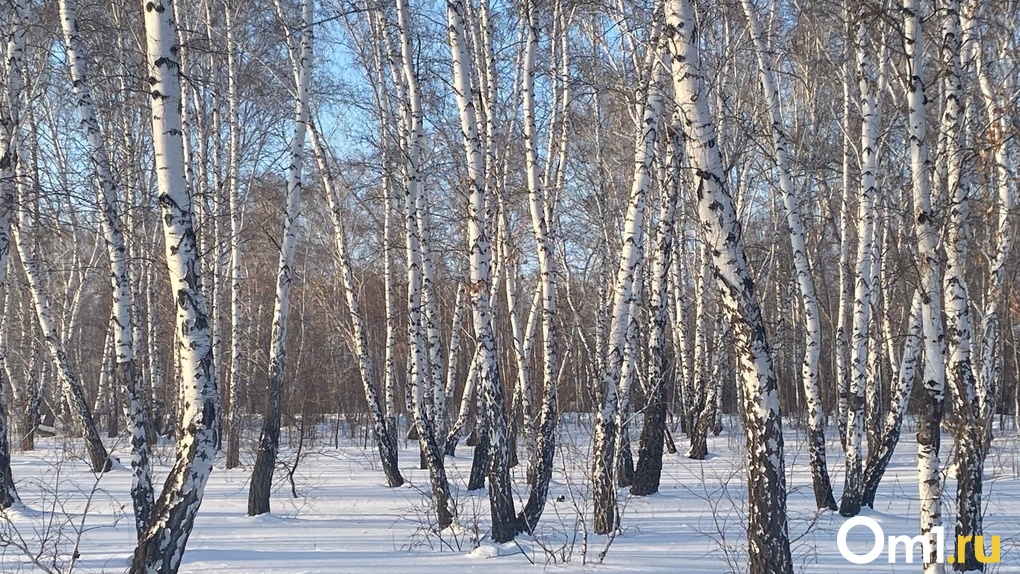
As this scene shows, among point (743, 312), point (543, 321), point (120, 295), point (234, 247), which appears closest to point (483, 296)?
point (543, 321)

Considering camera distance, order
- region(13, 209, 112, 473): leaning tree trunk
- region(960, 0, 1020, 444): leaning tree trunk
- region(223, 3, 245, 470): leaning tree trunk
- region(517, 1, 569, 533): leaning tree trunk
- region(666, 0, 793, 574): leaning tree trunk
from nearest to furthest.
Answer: region(666, 0, 793, 574): leaning tree trunk → region(960, 0, 1020, 444): leaning tree trunk → region(517, 1, 569, 533): leaning tree trunk → region(13, 209, 112, 473): leaning tree trunk → region(223, 3, 245, 470): leaning tree trunk

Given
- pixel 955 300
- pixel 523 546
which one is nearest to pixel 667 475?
pixel 523 546

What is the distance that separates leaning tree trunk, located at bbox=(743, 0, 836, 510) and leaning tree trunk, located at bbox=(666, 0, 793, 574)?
4400 mm

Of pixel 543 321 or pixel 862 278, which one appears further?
pixel 862 278

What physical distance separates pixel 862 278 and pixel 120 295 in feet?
24.8

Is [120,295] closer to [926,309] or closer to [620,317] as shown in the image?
[620,317]

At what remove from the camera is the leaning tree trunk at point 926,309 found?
5.76 meters

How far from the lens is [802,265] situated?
9.64 meters

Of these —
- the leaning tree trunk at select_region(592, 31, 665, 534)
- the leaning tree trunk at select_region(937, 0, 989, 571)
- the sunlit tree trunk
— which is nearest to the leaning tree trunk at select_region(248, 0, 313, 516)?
Answer: the sunlit tree trunk

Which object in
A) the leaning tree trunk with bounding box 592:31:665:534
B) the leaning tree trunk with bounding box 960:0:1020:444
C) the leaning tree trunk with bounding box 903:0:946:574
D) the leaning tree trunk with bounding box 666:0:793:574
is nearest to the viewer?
the leaning tree trunk with bounding box 666:0:793:574

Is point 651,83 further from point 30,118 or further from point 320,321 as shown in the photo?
point 320,321

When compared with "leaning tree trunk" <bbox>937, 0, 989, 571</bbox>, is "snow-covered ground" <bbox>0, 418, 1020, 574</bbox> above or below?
below

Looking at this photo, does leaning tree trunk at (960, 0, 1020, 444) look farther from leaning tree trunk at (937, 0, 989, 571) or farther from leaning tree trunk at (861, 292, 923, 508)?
leaning tree trunk at (861, 292, 923, 508)

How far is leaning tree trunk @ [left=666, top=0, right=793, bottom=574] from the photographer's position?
5.37 m
